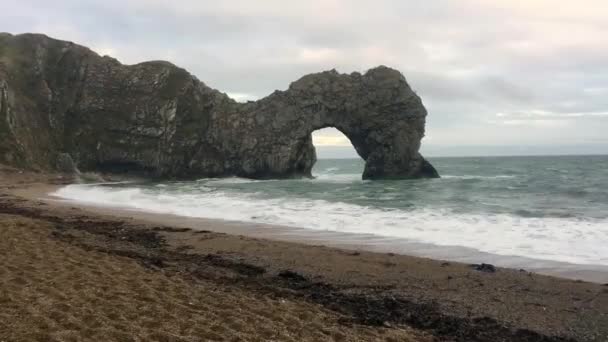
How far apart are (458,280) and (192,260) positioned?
5.63 m

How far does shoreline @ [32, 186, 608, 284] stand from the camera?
10.7m

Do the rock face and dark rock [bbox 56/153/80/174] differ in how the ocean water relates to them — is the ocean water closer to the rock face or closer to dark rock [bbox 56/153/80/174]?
dark rock [bbox 56/153/80/174]

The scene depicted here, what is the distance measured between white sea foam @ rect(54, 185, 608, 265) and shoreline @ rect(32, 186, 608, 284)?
575 mm

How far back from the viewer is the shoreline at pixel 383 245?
1066 centimetres

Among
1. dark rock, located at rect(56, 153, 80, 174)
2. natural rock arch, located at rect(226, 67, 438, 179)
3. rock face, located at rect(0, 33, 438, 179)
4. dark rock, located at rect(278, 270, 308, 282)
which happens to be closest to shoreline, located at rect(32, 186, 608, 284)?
dark rock, located at rect(278, 270, 308, 282)

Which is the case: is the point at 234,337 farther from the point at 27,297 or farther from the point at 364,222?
the point at 364,222

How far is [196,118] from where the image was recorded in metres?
56.5

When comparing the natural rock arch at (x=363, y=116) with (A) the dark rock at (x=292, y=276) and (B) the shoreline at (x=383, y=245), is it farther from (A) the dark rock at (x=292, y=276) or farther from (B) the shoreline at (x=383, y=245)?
(A) the dark rock at (x=292, y=276)

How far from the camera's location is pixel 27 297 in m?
6.44

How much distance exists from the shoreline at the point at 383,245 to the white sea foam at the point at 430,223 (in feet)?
1.89

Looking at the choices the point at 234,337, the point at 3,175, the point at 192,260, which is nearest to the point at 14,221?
the point at 192,260

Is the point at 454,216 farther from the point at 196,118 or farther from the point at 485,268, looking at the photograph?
the point at 196,118

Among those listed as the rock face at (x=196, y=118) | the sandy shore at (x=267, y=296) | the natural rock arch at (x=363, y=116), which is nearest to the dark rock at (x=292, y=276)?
the sandy shore at (x=267, y=296)

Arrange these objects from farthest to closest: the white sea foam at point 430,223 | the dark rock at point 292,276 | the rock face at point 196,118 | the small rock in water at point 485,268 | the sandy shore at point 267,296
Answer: the rock face at point 196,118 → the white sea foam at point 430,223 → the small rock in water at point 485,268 → the dark rock at point 292,276 → the sandy shore at point 267,296
